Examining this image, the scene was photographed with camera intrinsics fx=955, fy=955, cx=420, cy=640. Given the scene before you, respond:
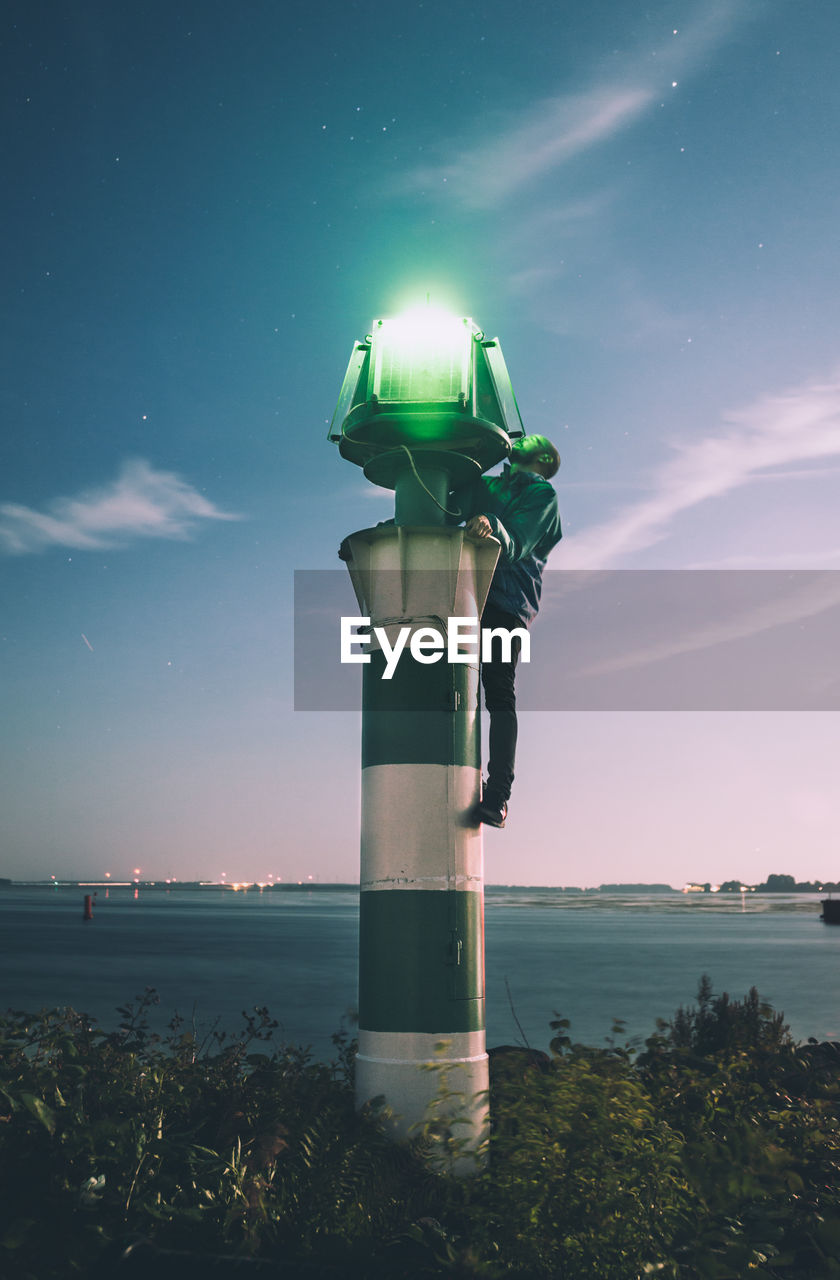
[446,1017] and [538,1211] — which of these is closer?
[538,1211]

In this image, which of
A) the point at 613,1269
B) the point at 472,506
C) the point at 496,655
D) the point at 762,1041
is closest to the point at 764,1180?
the point at 613,1269

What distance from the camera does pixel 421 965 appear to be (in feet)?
19.8

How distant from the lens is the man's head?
A: 7.18m

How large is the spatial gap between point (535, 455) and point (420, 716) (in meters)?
2.24

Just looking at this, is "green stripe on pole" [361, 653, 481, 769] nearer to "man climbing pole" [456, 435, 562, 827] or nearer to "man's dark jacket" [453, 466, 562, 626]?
"man climbing pole" [456, 435, 562, 827]

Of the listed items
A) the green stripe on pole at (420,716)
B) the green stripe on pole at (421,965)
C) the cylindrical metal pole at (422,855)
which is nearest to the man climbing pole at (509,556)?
the cylindrical metal pole at (422,855)

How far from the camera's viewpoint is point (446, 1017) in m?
6.02

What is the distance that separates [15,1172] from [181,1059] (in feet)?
6.52

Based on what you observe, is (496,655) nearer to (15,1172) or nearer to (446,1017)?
(446,1017)

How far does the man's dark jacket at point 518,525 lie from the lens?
22.6 feet

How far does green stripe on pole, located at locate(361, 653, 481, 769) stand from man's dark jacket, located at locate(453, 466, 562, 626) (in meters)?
0.76

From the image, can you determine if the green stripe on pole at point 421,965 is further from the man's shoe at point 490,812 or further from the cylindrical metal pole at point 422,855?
the man's shoe at point 490,812

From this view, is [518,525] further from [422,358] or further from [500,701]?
[422,358]

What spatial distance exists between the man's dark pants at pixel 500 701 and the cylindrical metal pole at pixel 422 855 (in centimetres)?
17
